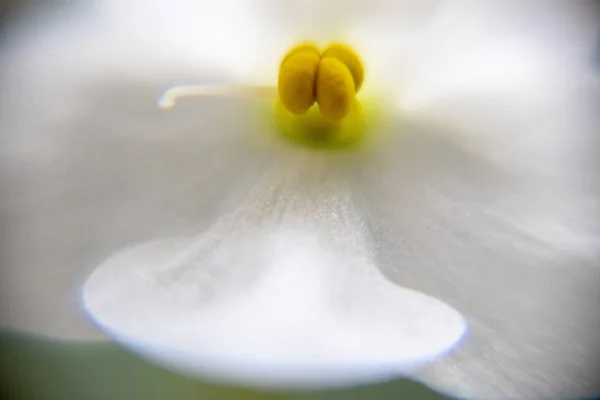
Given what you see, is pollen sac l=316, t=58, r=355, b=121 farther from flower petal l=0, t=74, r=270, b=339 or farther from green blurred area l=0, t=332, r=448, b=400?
green blurred area l=0, t=332, r=448, b=400

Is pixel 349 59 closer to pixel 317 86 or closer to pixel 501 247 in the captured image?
pixel 317 86

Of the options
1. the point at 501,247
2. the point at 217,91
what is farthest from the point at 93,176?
the point at 501,247

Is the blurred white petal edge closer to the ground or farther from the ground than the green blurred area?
farther from the ground

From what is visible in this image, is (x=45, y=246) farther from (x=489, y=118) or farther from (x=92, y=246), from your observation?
(x=489, y=118)

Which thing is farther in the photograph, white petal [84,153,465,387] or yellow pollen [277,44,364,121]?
yellow pollen [277,44,364,121]

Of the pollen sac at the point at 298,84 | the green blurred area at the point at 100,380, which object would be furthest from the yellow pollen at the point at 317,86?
the green blurred area at the point at 100,380

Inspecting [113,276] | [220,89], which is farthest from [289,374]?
[220,89]

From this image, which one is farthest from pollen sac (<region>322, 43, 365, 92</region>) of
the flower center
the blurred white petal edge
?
the blurred white petal edge
